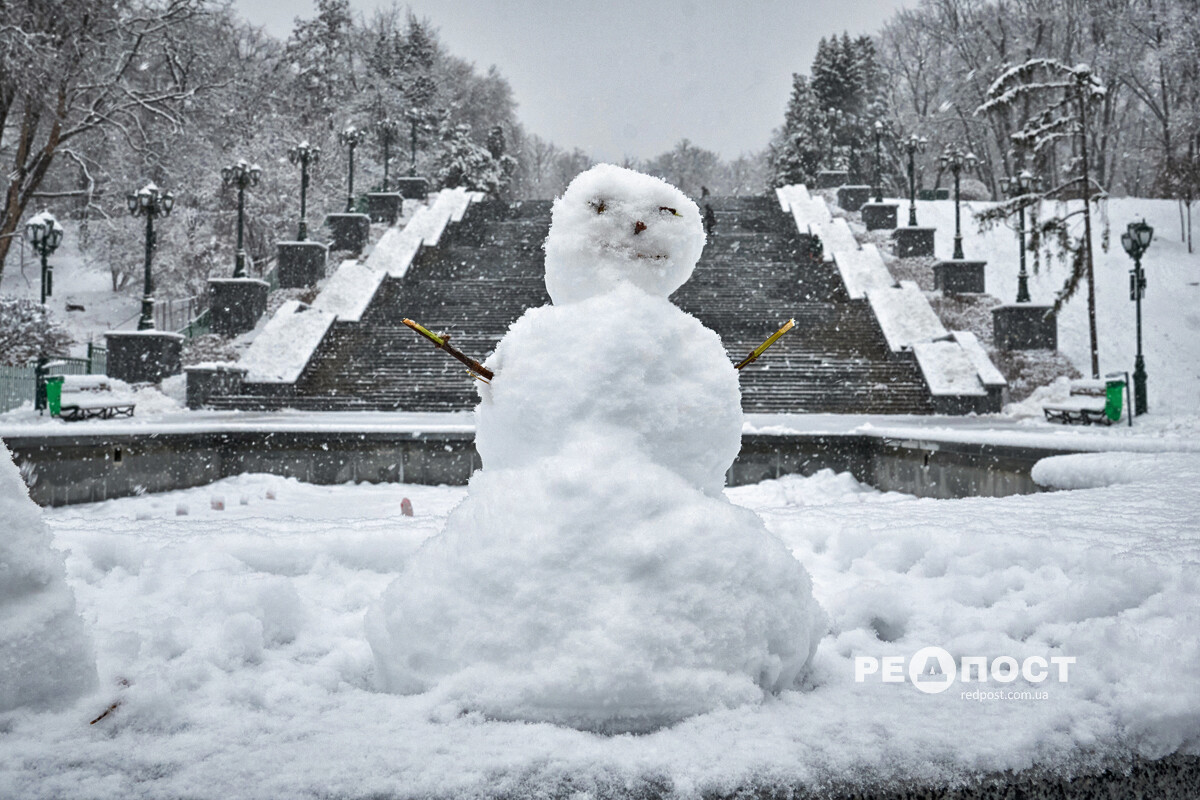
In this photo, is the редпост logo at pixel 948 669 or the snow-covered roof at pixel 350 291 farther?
the snow-covered roof at pixel 350 291

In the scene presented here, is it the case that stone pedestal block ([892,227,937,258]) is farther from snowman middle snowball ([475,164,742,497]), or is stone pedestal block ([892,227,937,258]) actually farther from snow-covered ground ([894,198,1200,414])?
snowman middle snowball ([475,164,742,497])

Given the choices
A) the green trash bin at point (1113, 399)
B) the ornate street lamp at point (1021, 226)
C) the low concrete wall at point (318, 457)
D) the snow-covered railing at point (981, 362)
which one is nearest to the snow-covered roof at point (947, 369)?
the snow-covered railing at point (981, 362)

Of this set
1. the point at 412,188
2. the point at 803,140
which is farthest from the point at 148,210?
the point at 803,140

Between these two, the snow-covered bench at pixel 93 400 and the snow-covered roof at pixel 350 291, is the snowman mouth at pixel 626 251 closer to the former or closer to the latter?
the snow-covered bench at pixel 93 400

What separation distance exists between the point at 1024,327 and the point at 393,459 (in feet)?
54.1

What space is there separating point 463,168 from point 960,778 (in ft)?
134

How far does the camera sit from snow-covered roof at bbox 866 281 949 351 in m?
17.0

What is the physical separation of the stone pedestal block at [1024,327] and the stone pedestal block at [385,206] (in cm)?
1963

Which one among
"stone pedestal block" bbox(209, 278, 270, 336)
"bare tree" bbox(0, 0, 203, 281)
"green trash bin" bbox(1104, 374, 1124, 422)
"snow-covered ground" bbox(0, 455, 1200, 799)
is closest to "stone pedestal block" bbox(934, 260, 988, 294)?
"green trash bin" bbox(1104, 374, 1124, 422)

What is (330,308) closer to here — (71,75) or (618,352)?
(71,75)

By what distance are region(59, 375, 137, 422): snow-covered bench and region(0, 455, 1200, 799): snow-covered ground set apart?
10.4 metres

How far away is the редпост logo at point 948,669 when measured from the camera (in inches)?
92.2

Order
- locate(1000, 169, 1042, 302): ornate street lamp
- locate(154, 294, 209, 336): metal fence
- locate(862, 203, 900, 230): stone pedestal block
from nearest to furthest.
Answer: locate(1000, 169, 1042, 302): ornate street lamp → locate(862, 203, 900, 230): stone pedestal block → locate(154, 294, 209, 336): metal fence

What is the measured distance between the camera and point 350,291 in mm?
19250
